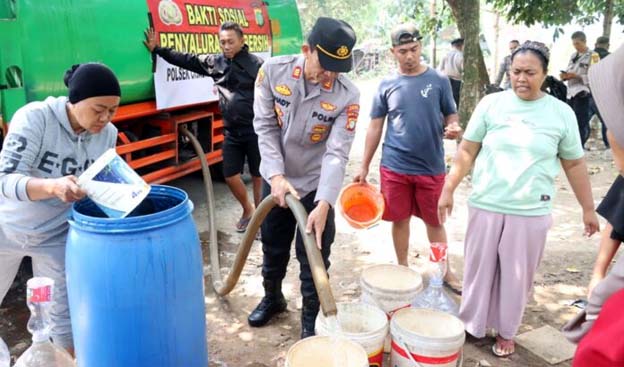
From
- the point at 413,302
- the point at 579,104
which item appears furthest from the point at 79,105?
the point at 579,104

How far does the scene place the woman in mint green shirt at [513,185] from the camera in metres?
2.80

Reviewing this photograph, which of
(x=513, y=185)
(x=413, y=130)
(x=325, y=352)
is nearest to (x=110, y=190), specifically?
(x=325, y=352)

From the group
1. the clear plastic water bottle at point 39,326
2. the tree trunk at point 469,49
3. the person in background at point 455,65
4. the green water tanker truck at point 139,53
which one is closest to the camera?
the clear plastic water bottle at point 39,326

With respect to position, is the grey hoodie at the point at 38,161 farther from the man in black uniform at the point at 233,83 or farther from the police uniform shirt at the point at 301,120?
the man in black uniform at the point at 233,83

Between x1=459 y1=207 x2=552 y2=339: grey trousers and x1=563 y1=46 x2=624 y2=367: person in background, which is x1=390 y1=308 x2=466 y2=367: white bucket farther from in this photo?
x1=459 y1=207 x2=552 y2=339: grey trousers

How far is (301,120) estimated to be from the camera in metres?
2.86

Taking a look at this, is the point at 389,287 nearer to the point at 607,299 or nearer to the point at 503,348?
the point at 503,348

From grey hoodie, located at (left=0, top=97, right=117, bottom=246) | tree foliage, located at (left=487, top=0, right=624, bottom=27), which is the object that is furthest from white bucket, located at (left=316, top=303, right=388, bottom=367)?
tree foliage, located at (left=487, top=0, right=624, bottom=27)

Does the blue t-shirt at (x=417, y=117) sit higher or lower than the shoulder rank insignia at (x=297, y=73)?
lower

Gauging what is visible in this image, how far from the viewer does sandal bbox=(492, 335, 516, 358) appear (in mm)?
3102

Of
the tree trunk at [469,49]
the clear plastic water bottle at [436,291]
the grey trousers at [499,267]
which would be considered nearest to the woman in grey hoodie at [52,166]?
the clear plastic water bottle at [436,291]

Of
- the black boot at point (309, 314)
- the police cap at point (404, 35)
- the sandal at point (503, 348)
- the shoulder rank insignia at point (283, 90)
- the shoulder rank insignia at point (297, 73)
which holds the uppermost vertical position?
the police cap at point (404, 35)

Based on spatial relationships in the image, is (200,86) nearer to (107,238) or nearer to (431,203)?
(431,203)

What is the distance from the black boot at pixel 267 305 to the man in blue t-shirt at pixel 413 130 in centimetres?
95
